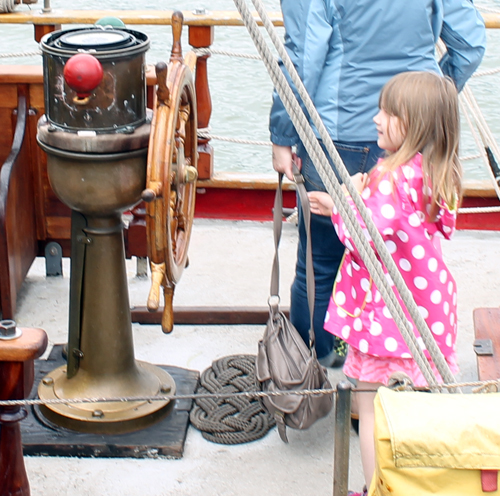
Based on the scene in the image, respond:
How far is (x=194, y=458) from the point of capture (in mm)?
2393

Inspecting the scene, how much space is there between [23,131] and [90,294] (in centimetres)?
92

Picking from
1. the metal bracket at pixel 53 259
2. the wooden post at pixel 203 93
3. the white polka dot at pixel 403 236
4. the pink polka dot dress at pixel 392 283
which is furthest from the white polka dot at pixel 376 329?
the wooden post at pixel 203 93

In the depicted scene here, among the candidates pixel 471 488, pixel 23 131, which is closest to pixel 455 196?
pixel 471 488

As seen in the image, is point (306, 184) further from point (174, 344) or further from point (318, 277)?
point (174, 344)

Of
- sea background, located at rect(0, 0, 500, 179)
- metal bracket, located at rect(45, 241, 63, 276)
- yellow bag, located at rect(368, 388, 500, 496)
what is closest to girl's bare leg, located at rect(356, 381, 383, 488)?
yellow bag, located at rect(368, 388, 500, 496)

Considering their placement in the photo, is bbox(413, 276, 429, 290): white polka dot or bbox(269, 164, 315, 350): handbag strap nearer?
bbox(413, 276, 429, 290): white polka dot

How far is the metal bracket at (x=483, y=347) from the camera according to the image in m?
2.39

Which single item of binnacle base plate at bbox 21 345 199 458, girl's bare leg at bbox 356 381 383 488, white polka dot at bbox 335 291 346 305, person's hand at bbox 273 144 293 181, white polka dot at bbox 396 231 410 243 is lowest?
binnacle base plate at bbox 21 345 199 458

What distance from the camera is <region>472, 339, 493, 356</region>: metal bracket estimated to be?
239 cm

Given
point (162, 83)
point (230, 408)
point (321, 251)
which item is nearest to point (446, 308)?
point (321, 251)

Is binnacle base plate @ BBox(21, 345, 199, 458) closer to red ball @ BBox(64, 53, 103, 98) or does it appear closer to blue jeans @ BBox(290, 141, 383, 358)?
blue jeans @ BBox(290, 141, 383, 358)

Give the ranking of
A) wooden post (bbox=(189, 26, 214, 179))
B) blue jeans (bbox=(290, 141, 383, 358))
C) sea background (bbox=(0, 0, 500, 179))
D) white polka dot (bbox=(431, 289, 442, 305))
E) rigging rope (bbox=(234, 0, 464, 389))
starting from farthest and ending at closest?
sea background (bbox=(0, 0, 500, 179)), wooden post (bbox=(189, 26, 214, 179)), blue jeans (bbox=(290, 141, 383, 358)), white polka dot (bbox=(431, 289, 442, 305)), rigging rope (bbox=(234, 0, 464, 389))

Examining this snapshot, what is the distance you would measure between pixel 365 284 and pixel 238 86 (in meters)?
6.18

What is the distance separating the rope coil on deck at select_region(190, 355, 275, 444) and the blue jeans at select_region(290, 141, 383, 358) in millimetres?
247
